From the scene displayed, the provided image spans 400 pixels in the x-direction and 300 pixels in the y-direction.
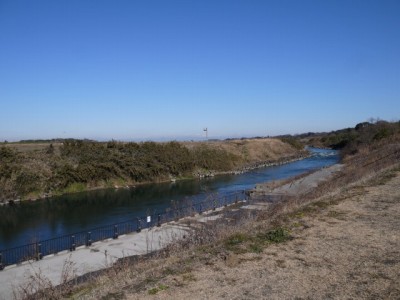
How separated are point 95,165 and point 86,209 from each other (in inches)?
→ 545

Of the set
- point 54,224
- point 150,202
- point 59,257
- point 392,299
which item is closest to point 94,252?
point 59,257

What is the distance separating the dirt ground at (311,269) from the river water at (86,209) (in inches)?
653

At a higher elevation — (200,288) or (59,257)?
(200,288)

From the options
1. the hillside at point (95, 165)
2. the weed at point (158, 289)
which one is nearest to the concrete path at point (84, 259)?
the weed at point (158, 289)

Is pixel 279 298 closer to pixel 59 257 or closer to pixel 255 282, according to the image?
pixel 255 282

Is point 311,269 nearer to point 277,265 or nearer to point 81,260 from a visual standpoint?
point 277,265

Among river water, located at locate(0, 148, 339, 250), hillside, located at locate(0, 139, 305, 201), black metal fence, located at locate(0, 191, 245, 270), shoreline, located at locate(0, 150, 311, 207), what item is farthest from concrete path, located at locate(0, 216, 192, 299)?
hillside, located at locate(0, 139, 305, 201)

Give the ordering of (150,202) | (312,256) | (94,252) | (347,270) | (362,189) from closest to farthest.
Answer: (347,270)
(312,256)
(362,189)
(94,252)
(150,202)

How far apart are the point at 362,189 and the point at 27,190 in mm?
32318

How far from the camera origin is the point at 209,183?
4822 centimetres

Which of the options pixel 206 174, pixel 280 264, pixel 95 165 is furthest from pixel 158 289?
pixel 206 174

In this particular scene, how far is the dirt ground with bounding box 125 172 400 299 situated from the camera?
610cm

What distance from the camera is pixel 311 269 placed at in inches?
277

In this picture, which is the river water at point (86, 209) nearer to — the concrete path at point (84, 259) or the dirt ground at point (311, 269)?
the concrete path at point (84, 259)
